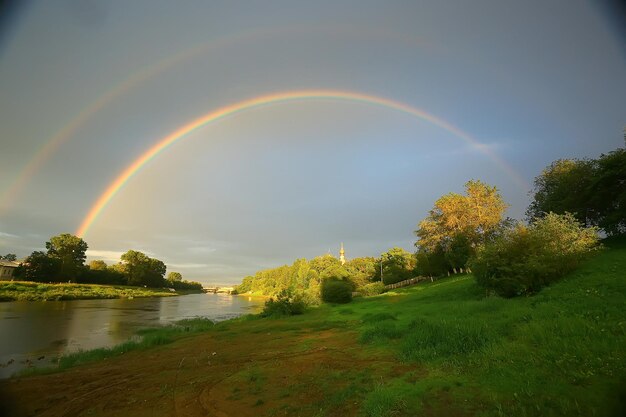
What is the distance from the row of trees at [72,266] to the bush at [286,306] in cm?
8075

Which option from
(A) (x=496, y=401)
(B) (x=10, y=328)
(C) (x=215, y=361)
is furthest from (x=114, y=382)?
(B) (x=10, y=328)

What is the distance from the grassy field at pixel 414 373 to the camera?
7141 millimetres

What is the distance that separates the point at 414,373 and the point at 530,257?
14.4 metres

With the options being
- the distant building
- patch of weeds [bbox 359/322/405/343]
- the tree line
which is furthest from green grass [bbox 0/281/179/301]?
patch of weeds [bbox 359/322/405/343]

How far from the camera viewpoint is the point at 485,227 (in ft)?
185

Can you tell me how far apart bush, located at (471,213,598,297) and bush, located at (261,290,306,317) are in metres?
23.8

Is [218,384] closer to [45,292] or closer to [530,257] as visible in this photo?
[530,257]

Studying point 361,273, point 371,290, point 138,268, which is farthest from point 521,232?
point 138,268

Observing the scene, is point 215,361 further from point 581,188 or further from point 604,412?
point 581,188

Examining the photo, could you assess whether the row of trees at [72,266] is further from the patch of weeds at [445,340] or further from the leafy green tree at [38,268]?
the patch of weeds at [445,340]

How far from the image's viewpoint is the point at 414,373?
972cm

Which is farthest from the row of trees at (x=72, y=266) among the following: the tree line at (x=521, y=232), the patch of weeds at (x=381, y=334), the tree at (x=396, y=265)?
the patch of weeds at (x=381, y=334)

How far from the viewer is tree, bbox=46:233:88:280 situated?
316ft

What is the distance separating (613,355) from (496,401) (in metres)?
3.42
